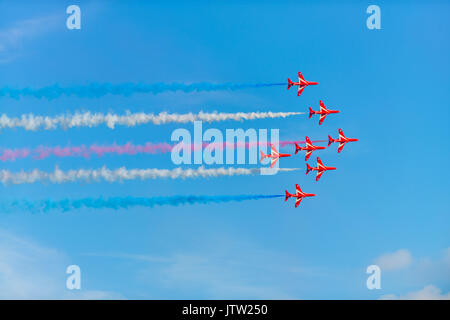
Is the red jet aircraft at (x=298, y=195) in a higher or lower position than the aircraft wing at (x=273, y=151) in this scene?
lower

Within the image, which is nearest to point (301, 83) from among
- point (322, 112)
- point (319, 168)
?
point (322, 112)

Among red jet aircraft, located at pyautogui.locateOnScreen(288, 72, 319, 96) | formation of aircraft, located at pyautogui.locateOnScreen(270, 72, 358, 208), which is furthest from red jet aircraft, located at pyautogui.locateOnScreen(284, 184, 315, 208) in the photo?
red jet aircraft, located at pyautogui.locateOnScreen(288, 72, 319, 96)

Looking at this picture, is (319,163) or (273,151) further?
(319,163)

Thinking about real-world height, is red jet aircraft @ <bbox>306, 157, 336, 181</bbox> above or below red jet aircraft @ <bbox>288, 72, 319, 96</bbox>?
below

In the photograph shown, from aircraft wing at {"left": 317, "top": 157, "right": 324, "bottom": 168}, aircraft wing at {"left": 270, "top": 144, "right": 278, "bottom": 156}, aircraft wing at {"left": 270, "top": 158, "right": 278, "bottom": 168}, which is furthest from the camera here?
aircraft wing at {"left": 317, "top": 157, "right": 324, "bottom": 168}

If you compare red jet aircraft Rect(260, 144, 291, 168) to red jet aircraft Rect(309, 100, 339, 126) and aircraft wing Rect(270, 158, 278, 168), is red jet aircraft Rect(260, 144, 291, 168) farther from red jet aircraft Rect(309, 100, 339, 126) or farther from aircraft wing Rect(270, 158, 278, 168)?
red jet aircraft Rect(309, 100, 339, 126)

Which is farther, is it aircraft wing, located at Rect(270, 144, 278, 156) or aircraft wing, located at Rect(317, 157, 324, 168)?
aircraft wing, located at Rect(317, 157, 324, 168)

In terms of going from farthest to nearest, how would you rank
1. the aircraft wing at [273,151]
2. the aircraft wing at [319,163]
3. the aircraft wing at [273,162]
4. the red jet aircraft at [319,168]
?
the aircraft wing at [319,163]
the red jet aircraft at [319,168]
the aircraft wing at [273,151]
the aircraft wing at [273,162]

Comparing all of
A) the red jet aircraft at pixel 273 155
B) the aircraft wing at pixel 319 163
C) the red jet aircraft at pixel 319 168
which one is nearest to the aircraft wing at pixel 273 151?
the red jet aircraft at pixel 273 155

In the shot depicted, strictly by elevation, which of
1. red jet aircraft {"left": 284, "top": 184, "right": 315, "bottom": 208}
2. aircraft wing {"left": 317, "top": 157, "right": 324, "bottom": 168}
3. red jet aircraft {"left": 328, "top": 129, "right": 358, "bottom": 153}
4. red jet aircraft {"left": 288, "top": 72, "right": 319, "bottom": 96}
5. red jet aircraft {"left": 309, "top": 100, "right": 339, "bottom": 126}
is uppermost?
red jet aircraft {"left": 288, "top": 72, "right": 319, "bottom": 96}

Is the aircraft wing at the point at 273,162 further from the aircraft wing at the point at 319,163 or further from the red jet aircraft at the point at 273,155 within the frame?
the aircraft wing at the point at 319,163

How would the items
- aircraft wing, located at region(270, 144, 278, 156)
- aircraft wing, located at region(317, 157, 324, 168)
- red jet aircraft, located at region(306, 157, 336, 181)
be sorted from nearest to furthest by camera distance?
aircraft wing, located at region(270, 144, 278, 156) < red jet aircraft, located at region(306, 157, 336, 181) < aircraft wing, located at region(317, 157, 324, 168)

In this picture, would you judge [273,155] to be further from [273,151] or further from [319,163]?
[319,163]

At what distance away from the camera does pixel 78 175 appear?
306 feet
